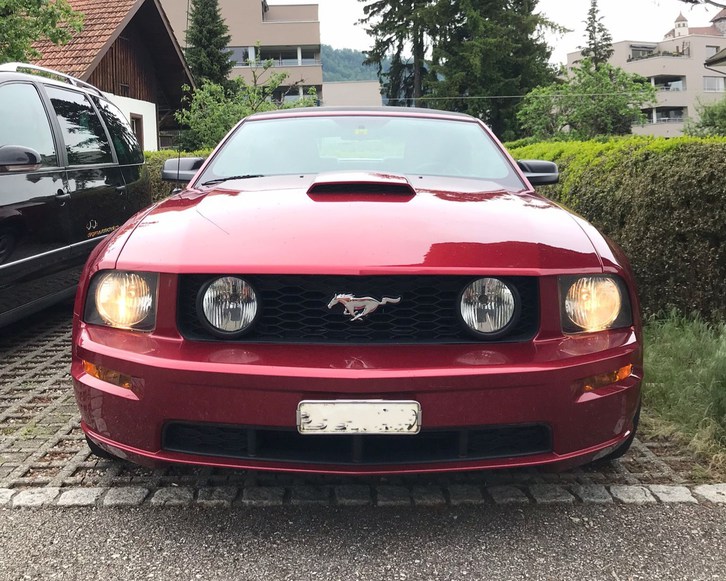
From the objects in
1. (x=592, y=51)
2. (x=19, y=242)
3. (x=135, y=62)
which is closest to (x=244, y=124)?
(x=19, y=242)

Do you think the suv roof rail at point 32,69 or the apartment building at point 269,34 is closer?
the suv roof rail at point 32,69

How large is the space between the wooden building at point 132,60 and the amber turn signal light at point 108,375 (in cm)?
1675

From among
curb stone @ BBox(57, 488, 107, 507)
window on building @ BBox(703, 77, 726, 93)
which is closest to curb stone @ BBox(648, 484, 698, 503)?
curb stone @ BBox(57, 488, 107, 507)

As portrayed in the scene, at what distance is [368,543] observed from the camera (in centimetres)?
224

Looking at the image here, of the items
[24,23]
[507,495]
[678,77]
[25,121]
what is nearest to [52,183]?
[25,121]

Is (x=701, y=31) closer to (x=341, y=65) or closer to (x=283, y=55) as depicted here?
(x=341, y=65)

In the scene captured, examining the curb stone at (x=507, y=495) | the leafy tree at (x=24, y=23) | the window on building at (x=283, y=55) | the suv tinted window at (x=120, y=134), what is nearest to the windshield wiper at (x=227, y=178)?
the curb stone at (x=507, y=495)

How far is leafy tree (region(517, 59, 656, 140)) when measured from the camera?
22672 mm

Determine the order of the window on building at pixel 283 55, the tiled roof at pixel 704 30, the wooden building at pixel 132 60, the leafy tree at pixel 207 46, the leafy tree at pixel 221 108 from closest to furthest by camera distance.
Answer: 1. the leafy tree at pixel 221 108
2. the wooden building at pixel 132 60
3. the leafy tree at pixel 207 46
4. the window on building at pixel 283 55
5. the tiled roof at pixel 704 30

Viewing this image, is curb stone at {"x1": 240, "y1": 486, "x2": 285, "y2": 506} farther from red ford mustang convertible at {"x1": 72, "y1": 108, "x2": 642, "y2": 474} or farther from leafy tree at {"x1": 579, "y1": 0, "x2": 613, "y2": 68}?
leafy tree at {"x1": 579, "y1": 0, "x2": 613, "y2": 68}

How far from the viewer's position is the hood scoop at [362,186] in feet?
8.86

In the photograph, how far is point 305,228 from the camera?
91.4 inches

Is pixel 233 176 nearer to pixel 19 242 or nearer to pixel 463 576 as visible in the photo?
pixel 19 242

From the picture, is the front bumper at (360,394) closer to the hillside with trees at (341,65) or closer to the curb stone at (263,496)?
the curb stone at (263,496)
